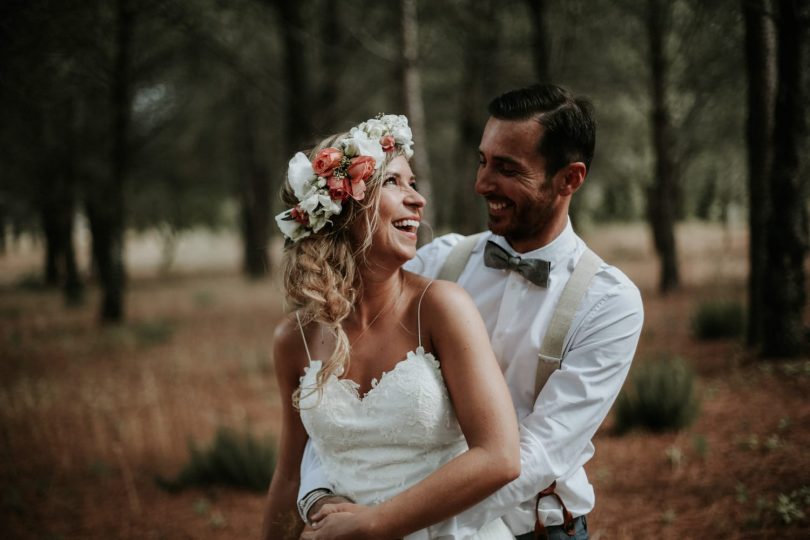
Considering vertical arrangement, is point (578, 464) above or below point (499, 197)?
below

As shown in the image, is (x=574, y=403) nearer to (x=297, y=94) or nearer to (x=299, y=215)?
(x=299, y=215)

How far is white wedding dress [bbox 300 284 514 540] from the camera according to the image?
2.13 m

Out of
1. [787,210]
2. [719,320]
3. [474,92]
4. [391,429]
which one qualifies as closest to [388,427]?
[391,429]

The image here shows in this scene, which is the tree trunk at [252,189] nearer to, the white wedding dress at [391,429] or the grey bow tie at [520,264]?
the grey bow tie at [520,264]

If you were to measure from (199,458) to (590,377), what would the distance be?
4.16 m

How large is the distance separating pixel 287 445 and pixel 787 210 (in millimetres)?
5038

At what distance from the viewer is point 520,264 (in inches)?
97.2

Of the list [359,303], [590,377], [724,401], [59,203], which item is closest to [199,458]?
[359,303]

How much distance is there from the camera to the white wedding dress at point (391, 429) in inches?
83.8

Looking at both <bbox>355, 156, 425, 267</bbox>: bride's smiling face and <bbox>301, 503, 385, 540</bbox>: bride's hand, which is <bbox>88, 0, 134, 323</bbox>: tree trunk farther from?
<bbox>301, 503, 385, 540</bbox>: bride's hand

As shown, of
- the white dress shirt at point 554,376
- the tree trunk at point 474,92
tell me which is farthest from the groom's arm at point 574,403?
the tree trunk at point 474,92

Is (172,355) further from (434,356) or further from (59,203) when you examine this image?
(434,356)

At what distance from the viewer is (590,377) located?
221cm

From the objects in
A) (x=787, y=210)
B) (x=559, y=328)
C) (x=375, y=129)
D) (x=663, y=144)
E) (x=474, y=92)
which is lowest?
(x=559, y=328)
